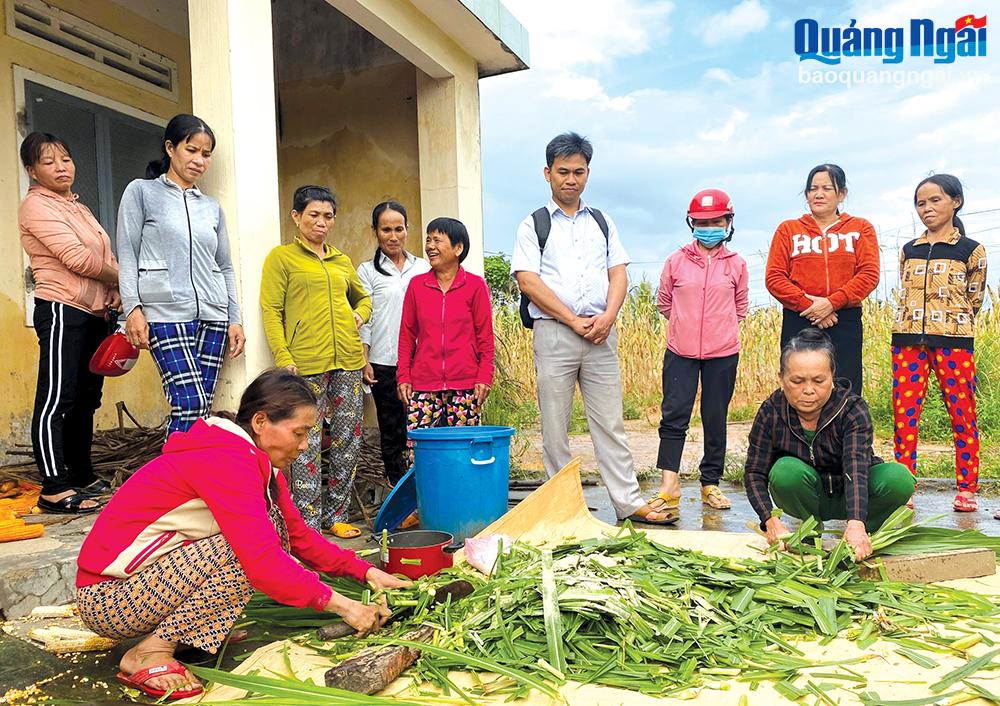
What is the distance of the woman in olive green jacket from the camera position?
3662mm

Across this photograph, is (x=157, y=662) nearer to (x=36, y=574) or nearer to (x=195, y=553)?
(x=195, y=553)

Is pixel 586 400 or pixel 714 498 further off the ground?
pixel 586 400

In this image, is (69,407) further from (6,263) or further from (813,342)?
(813,342)

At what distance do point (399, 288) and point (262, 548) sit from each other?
2.73 m

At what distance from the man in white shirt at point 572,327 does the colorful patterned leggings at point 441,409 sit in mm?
405

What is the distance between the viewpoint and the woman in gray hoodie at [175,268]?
332cm

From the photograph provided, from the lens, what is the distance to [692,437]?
7.94 metres

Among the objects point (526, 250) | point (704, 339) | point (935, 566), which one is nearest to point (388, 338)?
point (526, 250)

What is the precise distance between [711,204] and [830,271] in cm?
75

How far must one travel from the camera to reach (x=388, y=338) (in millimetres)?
4664

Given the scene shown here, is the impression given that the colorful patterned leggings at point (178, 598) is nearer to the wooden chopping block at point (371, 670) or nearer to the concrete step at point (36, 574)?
the wooden chopping block at point (371, 670)

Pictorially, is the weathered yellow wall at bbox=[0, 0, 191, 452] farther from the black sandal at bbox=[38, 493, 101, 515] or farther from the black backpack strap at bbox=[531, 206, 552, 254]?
the black backpack strap at bbox=[531, 206, 552, 254]

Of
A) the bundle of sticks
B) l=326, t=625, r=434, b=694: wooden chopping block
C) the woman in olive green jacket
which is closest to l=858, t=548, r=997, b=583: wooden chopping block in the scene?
l=326, t=625, r=434, b=694: wooden chopping block

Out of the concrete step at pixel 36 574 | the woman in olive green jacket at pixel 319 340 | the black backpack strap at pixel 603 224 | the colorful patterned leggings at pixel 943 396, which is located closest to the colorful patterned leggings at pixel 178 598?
the concrete step at pixel 36 574
